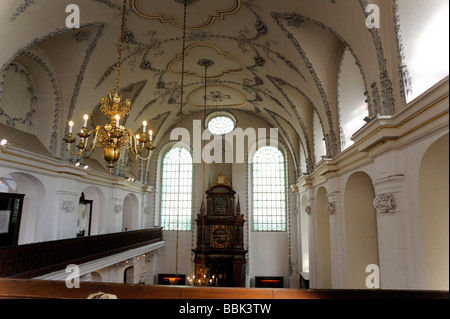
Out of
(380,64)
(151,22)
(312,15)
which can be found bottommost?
(380,64)

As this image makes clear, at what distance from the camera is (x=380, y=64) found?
518cm

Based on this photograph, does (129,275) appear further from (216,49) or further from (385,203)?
(385,203)

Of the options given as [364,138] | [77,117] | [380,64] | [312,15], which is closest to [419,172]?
[364,138]

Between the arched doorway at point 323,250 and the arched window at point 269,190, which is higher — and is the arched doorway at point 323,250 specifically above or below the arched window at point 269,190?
below

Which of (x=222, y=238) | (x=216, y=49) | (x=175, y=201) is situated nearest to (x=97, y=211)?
(x=175, y=201)

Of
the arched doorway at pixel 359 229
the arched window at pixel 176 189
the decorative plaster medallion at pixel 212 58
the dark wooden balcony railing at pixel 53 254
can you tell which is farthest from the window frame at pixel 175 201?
the arched doorway at pixel 359 229

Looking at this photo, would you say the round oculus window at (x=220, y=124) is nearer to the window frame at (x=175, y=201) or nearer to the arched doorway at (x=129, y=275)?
the window frame at (x=175, y=201)

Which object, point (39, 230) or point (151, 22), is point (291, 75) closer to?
point (151, 22)

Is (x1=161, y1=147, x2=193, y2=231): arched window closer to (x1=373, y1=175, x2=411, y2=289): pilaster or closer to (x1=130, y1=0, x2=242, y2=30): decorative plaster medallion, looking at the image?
(x1=130, y1=0, x2=242, y2=30): decorative plaster medallion

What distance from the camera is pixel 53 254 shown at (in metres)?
7.33

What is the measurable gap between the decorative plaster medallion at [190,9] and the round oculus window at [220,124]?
8.14 m

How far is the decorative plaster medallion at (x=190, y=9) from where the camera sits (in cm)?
785

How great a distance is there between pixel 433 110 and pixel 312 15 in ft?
14.2

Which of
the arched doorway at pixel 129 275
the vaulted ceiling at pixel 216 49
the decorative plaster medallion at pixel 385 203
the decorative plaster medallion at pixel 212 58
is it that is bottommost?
the arched doorway at pixel 129 275
